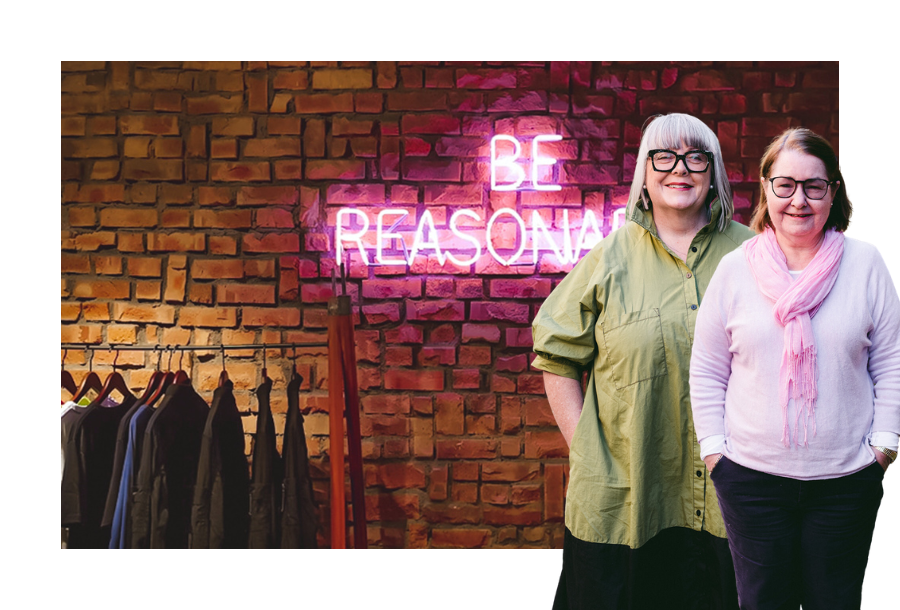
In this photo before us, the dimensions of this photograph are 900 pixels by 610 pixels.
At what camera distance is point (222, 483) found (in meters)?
3.08

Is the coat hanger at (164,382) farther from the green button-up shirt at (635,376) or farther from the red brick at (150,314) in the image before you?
the green button-up shirt at (635,376)

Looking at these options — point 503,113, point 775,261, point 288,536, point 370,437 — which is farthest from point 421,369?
point 775,261

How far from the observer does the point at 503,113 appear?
310 centimetres

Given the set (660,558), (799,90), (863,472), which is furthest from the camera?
(799,90)

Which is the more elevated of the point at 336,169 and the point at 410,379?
the point at 336,169

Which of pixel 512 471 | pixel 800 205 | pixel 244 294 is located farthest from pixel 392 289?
pixel 800 205

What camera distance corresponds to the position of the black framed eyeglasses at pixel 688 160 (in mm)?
2061

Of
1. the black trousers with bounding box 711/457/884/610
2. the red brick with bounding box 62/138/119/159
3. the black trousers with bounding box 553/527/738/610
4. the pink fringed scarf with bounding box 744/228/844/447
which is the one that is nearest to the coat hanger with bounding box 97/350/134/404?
the red brick with bounding box 62/138/119/159

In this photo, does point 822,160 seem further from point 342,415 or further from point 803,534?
point 342,415

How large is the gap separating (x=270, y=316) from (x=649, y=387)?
1715mm

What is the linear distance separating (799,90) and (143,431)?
297 centimetres

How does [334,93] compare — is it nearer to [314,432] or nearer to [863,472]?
[314,432]

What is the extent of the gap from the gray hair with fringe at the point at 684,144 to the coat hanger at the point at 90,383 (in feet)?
7.55

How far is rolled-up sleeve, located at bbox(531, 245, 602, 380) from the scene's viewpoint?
2141 mm
